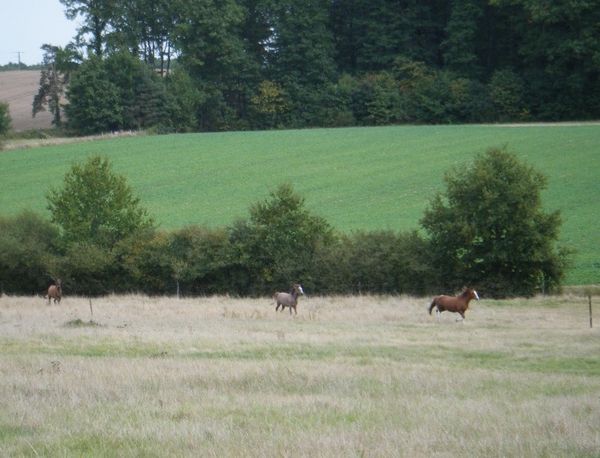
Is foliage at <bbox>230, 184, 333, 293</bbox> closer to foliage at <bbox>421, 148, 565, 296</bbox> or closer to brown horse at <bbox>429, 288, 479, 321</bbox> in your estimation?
foliage at <bbox>421, 148, 565, 296</bbox>

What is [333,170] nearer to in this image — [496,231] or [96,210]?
[96,210]

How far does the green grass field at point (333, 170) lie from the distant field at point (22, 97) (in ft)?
59.0

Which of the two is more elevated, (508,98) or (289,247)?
(508,98)

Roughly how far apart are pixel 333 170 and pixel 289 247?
24.9m

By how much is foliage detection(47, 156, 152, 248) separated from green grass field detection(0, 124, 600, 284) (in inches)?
259

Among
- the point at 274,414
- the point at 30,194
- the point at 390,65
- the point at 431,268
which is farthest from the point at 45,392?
the point at 390,65

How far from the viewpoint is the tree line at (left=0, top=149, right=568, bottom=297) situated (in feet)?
121

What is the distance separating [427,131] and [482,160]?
41.2m

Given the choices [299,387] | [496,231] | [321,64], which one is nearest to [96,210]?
[496,231]

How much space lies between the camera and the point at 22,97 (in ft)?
365

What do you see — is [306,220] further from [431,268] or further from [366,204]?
[366,204]

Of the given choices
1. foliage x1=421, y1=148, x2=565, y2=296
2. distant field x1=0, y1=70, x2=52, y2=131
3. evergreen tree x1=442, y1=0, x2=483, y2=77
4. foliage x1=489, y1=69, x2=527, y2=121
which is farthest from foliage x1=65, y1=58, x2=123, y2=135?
foliage x1=421, y1=148, x2=565, y2=296

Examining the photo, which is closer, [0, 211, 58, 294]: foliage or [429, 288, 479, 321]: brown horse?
[429, 288, 479, 321]: brown horse

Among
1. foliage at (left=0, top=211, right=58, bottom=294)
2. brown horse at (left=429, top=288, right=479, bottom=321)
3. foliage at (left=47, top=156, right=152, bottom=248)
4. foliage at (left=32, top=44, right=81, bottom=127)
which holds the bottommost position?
brown horse at (left=429, top=288, right=479, bottom=321)
